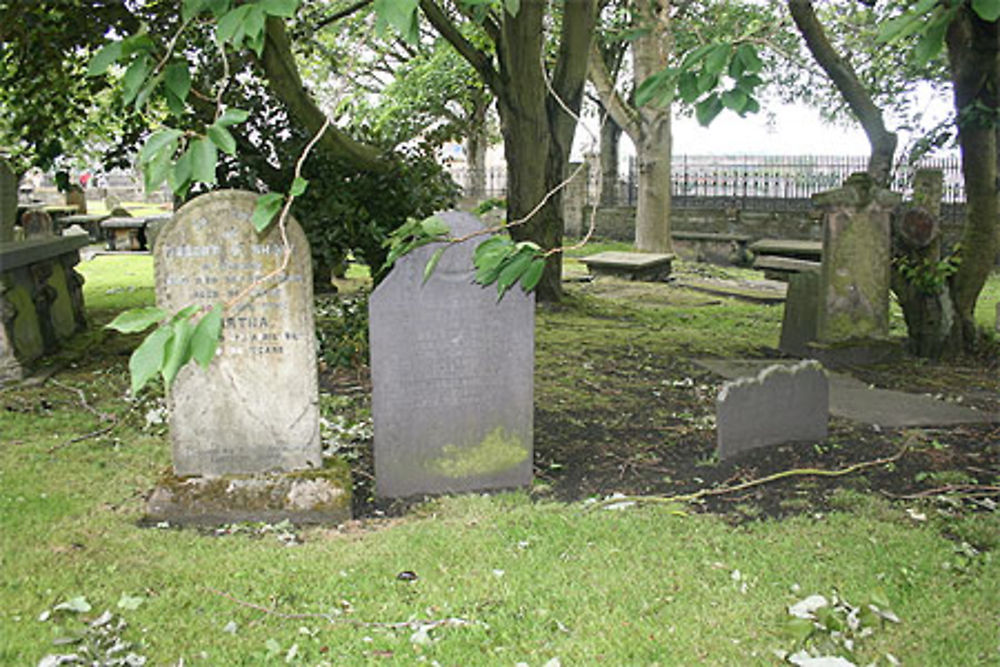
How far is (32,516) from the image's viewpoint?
181 inches

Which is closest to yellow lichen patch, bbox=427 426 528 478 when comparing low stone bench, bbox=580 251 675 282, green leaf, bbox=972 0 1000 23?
green leaf, bbox=972 0 1000 23

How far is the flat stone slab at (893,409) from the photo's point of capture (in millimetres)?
6262

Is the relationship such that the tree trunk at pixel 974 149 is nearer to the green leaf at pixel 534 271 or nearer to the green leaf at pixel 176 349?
the green leaf at pixel 534 271

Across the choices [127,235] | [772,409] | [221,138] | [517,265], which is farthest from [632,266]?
[221,138]

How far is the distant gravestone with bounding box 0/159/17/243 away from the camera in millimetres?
8922

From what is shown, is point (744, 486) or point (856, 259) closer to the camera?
point (744, 486)

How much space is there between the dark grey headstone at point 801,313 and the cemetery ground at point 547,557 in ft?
8.69

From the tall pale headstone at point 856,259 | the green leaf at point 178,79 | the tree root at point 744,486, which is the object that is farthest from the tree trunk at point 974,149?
the green leaf at point 178,79

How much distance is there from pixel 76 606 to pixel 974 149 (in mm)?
8180

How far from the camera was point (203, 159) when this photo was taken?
252 centimetres

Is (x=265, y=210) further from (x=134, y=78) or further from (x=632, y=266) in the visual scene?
(x=632, y=266)

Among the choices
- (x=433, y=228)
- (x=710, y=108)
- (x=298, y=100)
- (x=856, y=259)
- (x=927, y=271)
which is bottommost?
(x=927, y=271)

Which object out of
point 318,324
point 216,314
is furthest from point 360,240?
point 216,314

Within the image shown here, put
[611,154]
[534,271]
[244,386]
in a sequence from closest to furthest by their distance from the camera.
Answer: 1. [534,271]
2. [244,386]
3. [611,154]
